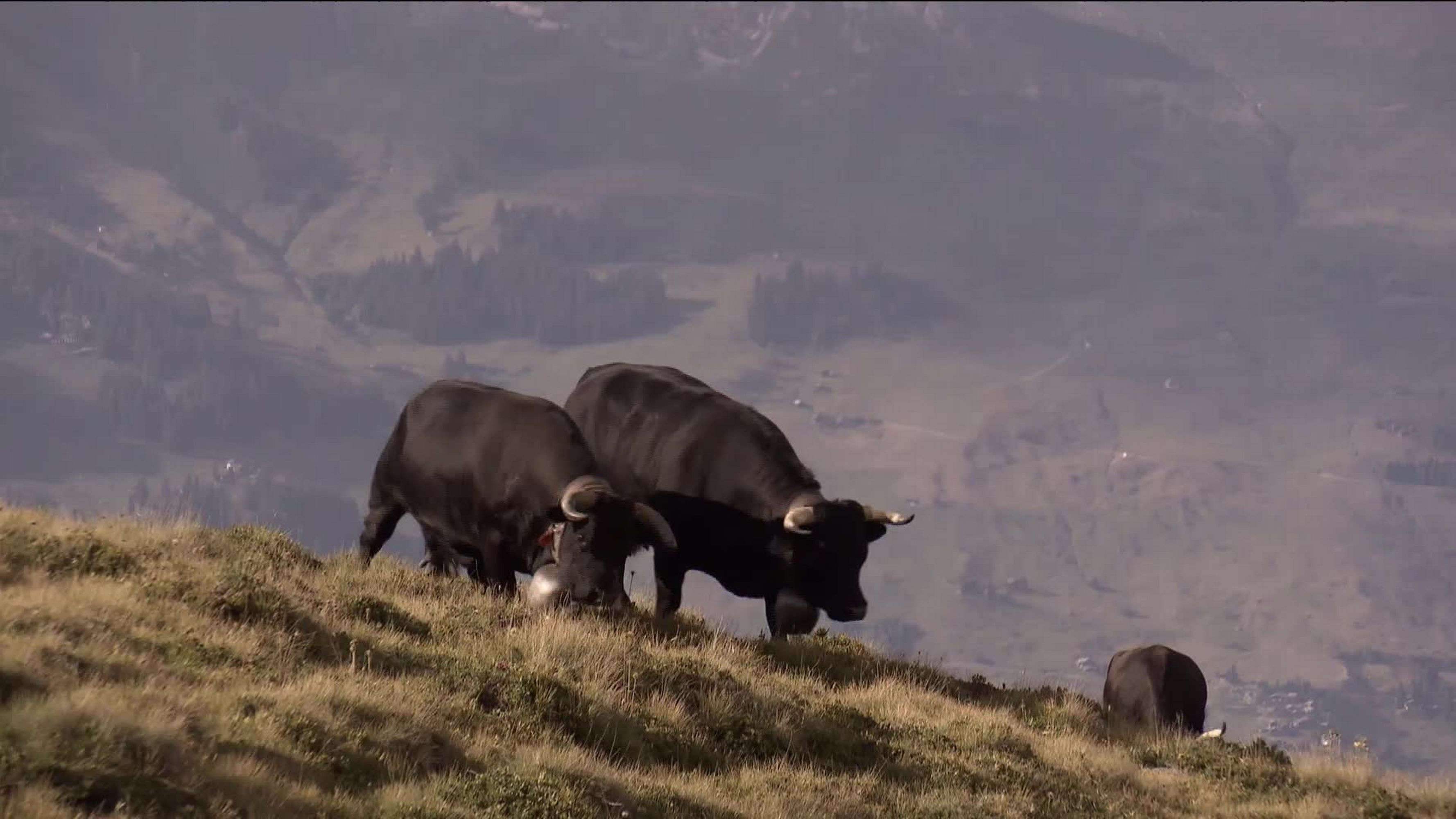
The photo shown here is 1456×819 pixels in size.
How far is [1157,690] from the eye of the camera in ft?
86.6

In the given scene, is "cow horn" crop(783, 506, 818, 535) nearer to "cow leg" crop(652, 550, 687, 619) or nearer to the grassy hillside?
"cow leg" crop(652, 550, 687, 619)

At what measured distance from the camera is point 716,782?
1530 cm

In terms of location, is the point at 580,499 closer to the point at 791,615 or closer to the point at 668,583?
the point at 668,583

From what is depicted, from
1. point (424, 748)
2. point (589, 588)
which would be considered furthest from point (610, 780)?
point (589, 588)

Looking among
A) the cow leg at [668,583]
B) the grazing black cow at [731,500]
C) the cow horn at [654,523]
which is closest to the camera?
the cow horn at [654,523]

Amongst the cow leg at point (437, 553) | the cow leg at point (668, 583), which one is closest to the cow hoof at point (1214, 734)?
the cow leg at point (668, 583)

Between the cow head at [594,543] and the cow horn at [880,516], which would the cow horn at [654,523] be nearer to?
the cow head at [594,543]

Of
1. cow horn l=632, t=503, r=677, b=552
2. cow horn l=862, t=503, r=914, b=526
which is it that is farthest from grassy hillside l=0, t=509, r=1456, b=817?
cow horn l=862, t=503, r=914, b=526

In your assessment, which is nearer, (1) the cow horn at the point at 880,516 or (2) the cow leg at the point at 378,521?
(2) the cow leg at the point at 378,521

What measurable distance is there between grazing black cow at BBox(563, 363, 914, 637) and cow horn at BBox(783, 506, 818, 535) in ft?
0.04

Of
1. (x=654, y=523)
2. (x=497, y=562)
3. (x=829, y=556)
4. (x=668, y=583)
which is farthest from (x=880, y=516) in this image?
(x=497, y=562)

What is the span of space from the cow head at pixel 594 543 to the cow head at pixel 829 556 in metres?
3.43

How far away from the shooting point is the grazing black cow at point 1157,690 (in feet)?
85.3

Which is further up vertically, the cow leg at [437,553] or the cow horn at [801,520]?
the cow horn at [801,520]
